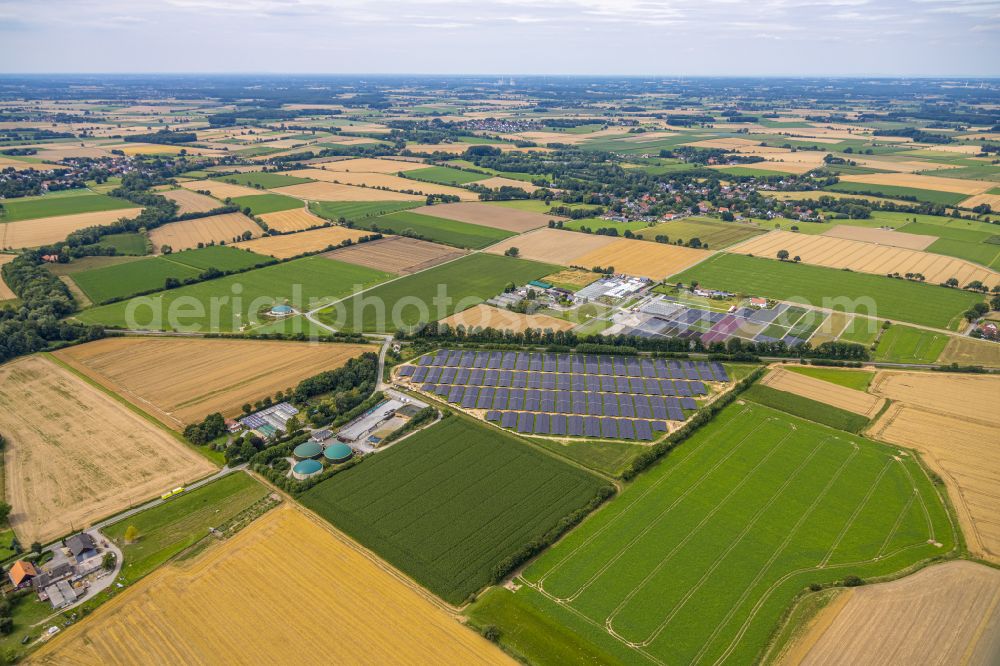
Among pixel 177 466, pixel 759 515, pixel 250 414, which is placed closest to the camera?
pixel 759 515

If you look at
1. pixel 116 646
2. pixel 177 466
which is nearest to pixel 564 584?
pixel 116 646

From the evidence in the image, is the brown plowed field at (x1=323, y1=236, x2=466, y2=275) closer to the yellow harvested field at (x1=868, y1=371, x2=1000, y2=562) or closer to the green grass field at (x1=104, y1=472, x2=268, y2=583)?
the green grass field at (x1=104, y1=472, x2=268, y2=583)

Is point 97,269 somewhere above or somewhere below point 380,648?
above

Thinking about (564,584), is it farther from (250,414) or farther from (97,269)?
(97,269)

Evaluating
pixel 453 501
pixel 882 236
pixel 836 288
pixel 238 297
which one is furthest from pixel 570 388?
pixel 882 236

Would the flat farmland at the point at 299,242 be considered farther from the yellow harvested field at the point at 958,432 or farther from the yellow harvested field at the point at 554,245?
the yellow harvested field at the point at 958,432

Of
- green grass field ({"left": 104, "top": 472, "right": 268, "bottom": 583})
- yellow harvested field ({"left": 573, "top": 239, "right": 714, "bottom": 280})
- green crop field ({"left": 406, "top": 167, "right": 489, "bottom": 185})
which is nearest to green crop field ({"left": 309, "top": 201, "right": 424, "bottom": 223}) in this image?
green crop field ({"left": 406, "top": 167, "right": 489, "bottom": 185})

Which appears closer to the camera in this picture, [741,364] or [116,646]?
[116,646]
